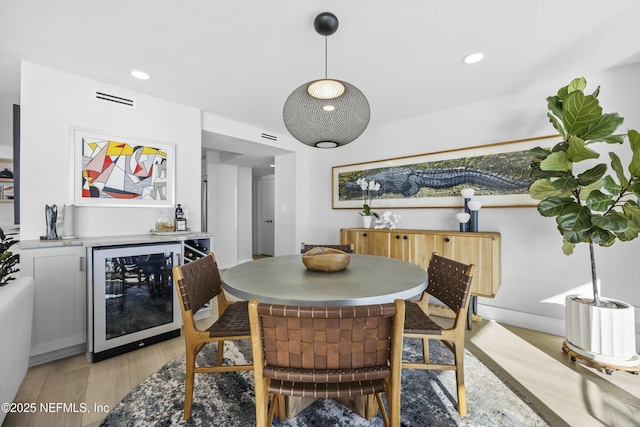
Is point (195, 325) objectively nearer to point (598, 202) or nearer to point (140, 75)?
point (140, 75)

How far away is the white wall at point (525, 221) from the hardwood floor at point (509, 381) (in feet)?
1.50

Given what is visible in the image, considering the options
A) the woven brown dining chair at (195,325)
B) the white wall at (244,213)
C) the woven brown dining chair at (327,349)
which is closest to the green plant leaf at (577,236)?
the woven brown dining chair at (327,349)

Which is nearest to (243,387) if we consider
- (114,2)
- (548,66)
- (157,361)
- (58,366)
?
(157,361)

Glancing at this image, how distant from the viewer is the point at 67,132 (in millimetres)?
2434

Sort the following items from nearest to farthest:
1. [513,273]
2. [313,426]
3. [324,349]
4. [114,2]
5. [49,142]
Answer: [324,349]
[313,426]
[114,2]
[49,142]
[513,273]

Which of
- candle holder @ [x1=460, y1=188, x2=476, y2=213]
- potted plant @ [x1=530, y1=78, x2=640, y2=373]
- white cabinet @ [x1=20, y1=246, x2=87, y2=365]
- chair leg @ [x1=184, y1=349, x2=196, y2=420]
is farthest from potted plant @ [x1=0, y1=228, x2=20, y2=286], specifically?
candle holder @ [x1=460, y1=188, x2=476, y2=213]

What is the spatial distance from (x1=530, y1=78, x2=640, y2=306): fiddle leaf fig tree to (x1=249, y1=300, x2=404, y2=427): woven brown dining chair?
6.15 feet

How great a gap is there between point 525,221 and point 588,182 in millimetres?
924

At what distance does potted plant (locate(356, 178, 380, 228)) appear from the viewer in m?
3.71

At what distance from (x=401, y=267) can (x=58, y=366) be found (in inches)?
105

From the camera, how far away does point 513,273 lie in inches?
114

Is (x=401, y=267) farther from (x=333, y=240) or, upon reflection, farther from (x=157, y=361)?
(x=333, y=240)

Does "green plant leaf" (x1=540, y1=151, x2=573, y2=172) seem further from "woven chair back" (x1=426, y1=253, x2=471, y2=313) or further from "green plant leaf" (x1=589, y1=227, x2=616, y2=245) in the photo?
"woven chair back" (x1=426, y1=253, x2=471, y2=313)

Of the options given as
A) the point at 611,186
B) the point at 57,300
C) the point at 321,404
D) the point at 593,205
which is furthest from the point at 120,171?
the point at 611,186
